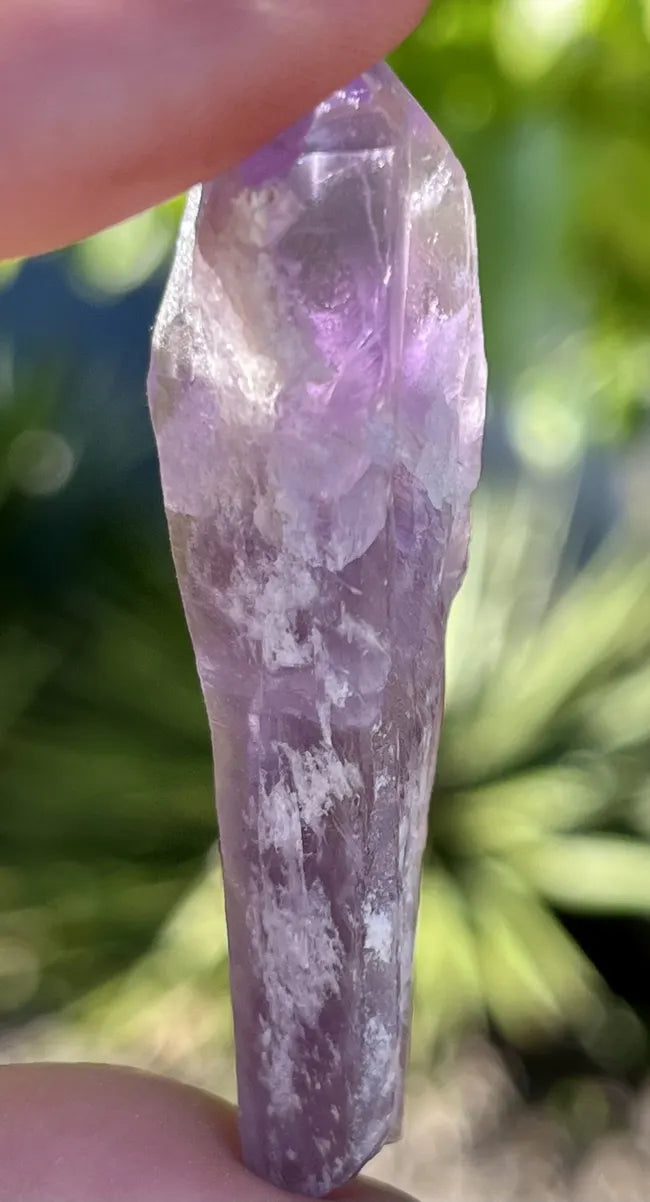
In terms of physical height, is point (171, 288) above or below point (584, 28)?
below

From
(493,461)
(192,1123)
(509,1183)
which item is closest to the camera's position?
(192,1123)

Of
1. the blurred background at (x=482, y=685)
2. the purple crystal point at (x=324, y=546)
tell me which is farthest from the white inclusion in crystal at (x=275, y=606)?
the blurred background at (x=482, y=685)

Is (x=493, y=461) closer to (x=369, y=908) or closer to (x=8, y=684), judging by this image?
(x=8, y=684)

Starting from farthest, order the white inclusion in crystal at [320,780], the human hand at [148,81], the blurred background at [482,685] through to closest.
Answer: the blurred background at [482,685], the white inclusion in crystal at [320,780], the human hand at [148,81]

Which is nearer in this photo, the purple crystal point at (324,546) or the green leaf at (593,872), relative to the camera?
the purple crystal point at (324,546)

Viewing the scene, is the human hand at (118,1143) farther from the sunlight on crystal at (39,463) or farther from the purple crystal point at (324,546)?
the sunlight on crystal at (39,463)

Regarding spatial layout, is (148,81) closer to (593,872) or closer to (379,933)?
(379,933)

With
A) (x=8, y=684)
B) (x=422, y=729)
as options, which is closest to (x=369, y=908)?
(x=422, y=729)
